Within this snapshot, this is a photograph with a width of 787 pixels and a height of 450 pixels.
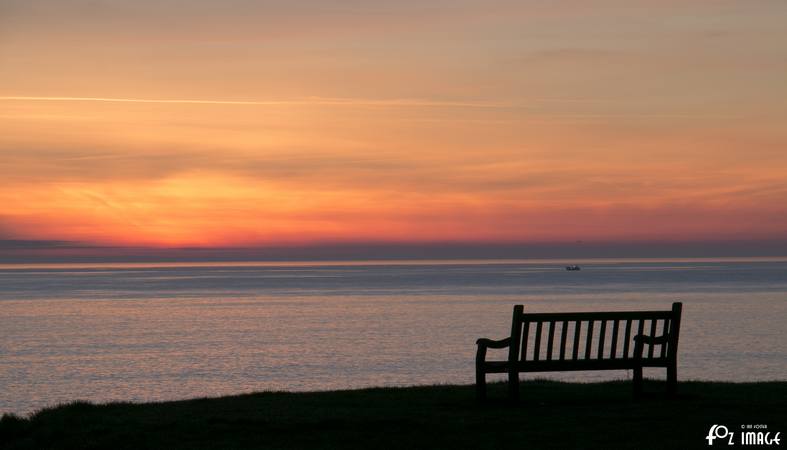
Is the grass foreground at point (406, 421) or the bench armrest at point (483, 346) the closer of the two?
the grass foreground at point (406, 421)

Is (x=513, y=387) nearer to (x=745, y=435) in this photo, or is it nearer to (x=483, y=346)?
(x=483, y=346)

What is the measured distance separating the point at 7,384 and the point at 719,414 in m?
36.1

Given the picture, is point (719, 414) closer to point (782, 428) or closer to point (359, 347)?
point (782, 428)

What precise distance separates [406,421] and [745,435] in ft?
15.1

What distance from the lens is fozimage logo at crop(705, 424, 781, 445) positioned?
41.4ft

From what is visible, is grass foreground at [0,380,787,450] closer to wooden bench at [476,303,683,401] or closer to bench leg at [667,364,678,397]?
bench leg at [667,364,678,397]

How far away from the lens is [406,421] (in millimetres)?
14172

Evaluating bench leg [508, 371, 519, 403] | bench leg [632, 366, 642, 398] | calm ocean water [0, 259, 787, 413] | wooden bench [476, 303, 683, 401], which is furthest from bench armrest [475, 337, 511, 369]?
calm ocean water [0, 259, 787, 413]

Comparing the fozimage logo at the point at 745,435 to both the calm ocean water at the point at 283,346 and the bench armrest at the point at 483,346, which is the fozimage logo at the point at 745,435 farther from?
the calm ocean water at the point at 283,346

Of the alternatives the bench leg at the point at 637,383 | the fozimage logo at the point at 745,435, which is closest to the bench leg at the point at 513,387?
the bench leg at the point at 637,383

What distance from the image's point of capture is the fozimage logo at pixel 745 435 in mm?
12617

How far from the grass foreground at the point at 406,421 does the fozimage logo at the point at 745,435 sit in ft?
0.39

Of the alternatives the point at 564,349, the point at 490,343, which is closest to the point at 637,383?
the point at 564,349

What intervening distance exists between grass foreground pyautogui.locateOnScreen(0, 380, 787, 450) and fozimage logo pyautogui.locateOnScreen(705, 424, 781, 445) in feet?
0.39
